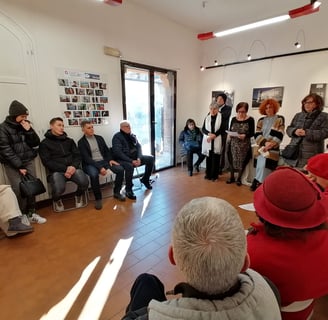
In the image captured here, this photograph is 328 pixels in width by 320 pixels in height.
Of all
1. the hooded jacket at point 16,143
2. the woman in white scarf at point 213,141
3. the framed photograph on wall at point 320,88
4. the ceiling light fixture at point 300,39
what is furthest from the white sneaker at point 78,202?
the ceiling light fixture at point 300,39

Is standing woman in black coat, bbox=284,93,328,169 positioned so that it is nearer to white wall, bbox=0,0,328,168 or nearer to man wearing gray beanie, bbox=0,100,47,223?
white wall, bbox=0,0,328,168

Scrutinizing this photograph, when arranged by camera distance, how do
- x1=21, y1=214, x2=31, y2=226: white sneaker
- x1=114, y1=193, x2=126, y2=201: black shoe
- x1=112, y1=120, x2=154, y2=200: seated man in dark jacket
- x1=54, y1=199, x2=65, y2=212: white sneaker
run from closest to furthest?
x1=21, y1=214, x2=31, y2=226: white sneaker → x1=54, y1=199, x2=65, y2=212: white sneaker → x1=114, y1=193, x2=126, y2=201: black shoe → x1=112, y1=120, x2=154, y2=200: seated man in dark jacket

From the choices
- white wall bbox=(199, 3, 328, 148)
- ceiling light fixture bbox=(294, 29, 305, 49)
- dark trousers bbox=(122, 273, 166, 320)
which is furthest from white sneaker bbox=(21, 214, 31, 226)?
ceiling light fixture bbox=(294, 29, 305, 49)

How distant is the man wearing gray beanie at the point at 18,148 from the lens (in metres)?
2.65

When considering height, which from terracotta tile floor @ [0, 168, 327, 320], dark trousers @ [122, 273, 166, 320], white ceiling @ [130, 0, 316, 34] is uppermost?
white ceiling @ [130, 0, 316, 34]

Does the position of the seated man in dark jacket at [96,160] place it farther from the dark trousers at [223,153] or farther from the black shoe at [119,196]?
the dark trousers at [223,153]

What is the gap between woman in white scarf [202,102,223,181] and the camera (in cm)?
424

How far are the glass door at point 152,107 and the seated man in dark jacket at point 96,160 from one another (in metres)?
0.86

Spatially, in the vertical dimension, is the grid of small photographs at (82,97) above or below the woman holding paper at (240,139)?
above

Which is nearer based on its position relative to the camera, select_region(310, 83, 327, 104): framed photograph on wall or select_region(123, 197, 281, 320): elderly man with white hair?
select_region(123, 197, 281, 320): elderly man with white hair

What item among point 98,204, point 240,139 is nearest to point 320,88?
point 240,139

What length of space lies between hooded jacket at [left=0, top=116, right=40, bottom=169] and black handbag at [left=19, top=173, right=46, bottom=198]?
160mm

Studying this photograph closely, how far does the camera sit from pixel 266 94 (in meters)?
4.52

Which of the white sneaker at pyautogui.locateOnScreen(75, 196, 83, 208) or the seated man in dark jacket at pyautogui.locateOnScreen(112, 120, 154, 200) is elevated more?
the seated man in dark jacket at pyautogui.locateOnScreen(112, 120, 154, 200)
